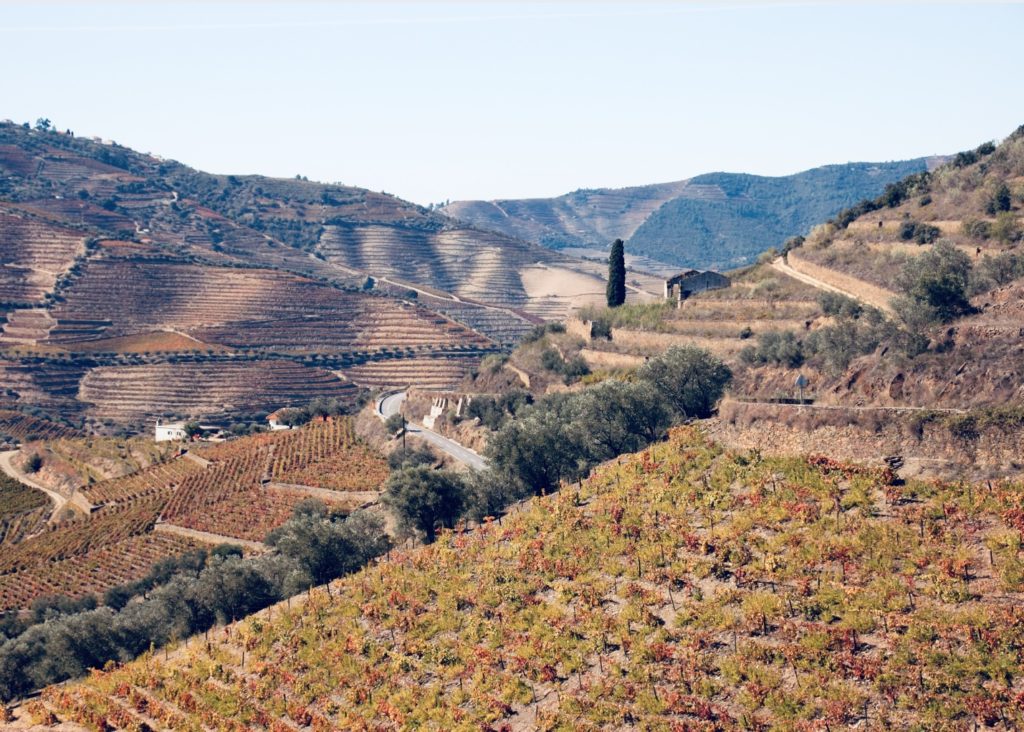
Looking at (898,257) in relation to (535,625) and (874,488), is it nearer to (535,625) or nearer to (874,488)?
(874,488)

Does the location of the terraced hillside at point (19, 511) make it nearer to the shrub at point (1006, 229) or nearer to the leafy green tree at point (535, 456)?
the leafy green tree at point (535, 456)

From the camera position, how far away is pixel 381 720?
3050 centimetres

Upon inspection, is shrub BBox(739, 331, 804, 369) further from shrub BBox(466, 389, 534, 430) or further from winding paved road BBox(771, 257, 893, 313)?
shrub BBox(466, 389, 534, 430)

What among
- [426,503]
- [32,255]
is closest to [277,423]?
[426,503]

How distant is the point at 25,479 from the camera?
98500 mm

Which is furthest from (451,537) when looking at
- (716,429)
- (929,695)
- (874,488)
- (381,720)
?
(929,695)

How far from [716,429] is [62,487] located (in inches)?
2759

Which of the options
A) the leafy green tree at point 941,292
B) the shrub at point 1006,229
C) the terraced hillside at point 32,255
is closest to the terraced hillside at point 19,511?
the leafy green tree at point 941,292

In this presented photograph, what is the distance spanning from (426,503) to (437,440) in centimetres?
2846

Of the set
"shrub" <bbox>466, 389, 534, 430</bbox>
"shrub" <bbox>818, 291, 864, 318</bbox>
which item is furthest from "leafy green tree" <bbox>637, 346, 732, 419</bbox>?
"shrub" <bbox>466, 389, 534, 430</bbox>

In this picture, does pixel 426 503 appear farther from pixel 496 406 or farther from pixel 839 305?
pixel 839 305

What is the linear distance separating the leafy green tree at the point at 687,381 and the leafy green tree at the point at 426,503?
10.3 metres

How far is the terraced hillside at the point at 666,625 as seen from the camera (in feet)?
84.3

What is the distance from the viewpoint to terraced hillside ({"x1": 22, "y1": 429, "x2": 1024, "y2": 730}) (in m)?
25.7
